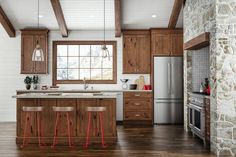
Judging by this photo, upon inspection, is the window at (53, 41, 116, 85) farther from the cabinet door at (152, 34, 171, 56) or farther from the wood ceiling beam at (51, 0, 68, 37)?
the cabinet door at (152, 34, 171, 56)

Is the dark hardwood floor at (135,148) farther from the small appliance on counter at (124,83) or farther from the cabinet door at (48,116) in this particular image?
the small appliance on counter at (124,83)

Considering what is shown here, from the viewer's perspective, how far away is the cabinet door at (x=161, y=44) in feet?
28.3

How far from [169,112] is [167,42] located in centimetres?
199

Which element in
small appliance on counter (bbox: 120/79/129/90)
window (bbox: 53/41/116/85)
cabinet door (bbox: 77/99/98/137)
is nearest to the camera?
cabinet door (bbox: 77/99/98/137)

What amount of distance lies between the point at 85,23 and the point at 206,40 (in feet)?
13.5

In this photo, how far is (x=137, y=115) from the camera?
8.59 meters

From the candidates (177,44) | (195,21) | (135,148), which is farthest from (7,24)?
(135,148)

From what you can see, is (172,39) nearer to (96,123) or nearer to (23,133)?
(96,123)

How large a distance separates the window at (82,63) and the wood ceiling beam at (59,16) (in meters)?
0.47

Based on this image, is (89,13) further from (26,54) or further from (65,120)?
(65,120)

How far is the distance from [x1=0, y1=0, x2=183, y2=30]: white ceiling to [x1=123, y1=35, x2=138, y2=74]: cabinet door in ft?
1.41

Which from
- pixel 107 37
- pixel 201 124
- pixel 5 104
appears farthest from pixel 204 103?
pixel 5 104

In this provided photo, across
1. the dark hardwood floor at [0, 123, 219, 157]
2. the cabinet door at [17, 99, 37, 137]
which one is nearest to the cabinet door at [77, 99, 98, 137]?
the dark hardwood floor at [0, 123, 219, 157]

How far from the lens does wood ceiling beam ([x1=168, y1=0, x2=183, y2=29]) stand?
24.4 feet
